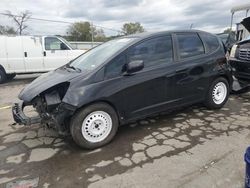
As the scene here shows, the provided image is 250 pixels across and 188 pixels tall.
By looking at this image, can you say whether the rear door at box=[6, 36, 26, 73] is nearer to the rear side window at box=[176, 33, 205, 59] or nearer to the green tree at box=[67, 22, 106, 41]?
the rear side window at box=[176, 33, 205, 59]

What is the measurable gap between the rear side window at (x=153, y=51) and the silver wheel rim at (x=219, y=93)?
1395 millimetres

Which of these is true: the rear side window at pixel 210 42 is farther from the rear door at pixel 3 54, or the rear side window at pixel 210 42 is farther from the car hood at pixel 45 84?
the rear door at pixel 3 54

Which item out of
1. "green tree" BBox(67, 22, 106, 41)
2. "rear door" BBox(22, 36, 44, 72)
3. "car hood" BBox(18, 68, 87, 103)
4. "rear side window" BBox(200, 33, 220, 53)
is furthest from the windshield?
"green tree" BBox(67, 22, 106, 41)

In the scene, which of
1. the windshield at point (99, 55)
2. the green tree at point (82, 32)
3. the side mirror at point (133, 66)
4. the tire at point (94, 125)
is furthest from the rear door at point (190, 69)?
the green tree at point (82, 32)

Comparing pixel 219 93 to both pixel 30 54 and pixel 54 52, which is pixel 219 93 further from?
pixel 30 54

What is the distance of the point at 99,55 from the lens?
4.82 metres

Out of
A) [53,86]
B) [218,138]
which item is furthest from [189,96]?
[53,86]

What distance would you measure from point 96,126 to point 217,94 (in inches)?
113

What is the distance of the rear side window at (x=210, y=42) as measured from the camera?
5546mm

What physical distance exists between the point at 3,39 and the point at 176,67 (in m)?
8.01

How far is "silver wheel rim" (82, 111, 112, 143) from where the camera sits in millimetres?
4070

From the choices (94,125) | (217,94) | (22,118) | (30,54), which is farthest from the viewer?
(30,54)

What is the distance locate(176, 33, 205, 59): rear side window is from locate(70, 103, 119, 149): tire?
1.83 metres

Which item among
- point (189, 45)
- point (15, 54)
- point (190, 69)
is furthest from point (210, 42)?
point (15, 54)
